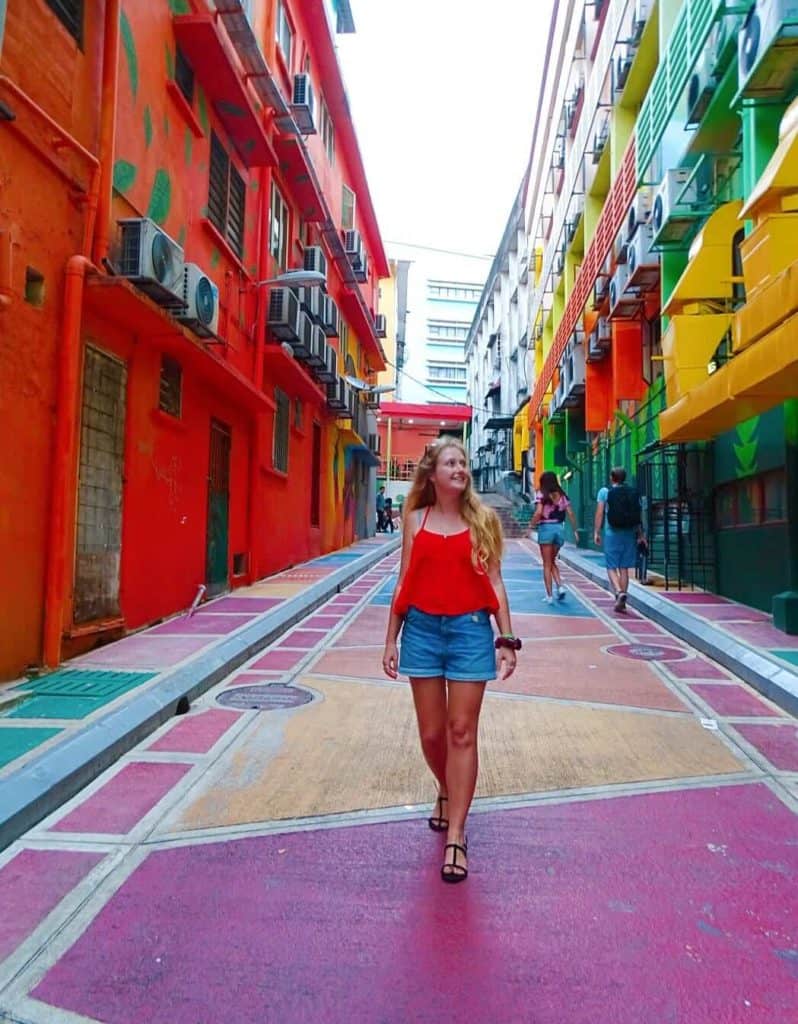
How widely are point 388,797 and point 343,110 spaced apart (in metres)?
18.9

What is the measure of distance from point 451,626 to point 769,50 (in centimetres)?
767

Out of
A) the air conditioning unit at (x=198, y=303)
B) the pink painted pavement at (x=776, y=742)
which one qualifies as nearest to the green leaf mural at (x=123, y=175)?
the air conditioning unit at (x=198, y=303)

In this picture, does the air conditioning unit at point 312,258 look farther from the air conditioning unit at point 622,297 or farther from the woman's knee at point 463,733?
the woman's knee at point 463,733

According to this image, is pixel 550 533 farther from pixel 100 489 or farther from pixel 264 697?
pixel 100 489

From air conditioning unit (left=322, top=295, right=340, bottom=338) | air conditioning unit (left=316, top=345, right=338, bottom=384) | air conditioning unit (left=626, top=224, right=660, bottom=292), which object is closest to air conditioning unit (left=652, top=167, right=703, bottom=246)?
air conditioning unit (left=626, top=224, right=660, bottom=292)

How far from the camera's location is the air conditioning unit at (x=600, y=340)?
684 inches

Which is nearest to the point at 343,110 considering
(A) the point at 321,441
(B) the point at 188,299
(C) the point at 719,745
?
(A) the point at 321,441

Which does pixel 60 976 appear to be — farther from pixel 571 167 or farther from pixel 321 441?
pixel 571 167

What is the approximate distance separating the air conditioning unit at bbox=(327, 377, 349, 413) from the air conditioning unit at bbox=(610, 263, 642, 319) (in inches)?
244

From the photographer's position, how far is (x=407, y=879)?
3.01 m

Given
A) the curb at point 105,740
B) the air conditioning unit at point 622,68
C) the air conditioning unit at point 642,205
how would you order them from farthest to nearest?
the air conditioning unit at point 622,68 < the air conditioning unit at point 642,205 < the curb at point 105,740

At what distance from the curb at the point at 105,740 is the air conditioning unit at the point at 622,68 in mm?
14660

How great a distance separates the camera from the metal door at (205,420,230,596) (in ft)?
34.6

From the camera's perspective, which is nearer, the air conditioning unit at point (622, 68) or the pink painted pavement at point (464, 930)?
the pink painted pavement at point (464, 930)
